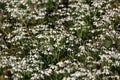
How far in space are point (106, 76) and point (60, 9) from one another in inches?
181

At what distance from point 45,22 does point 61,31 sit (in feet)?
3.48

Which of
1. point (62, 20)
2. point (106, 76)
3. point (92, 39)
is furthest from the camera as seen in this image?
point (62, 20)

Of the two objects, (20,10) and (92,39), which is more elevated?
(20,10)

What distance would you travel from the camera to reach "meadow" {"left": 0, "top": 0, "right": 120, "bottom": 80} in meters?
9.87

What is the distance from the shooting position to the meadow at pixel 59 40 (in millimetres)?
9867

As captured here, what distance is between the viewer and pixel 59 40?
11.2 meters

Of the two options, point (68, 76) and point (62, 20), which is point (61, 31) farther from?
point (68, 76)

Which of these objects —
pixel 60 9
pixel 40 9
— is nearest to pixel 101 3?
pixel 60 9

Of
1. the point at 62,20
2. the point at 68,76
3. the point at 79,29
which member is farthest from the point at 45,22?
the point at 68,76

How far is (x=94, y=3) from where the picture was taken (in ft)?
43.2

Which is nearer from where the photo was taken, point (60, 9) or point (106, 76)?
point (106, 76)

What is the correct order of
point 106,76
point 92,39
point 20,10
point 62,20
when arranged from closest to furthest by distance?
1. point 106,76
2. point 92,39
3. point 62,20
4. point 20,10

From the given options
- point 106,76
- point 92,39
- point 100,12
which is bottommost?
point 106,76

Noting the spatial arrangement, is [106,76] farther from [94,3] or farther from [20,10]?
[20,10]
